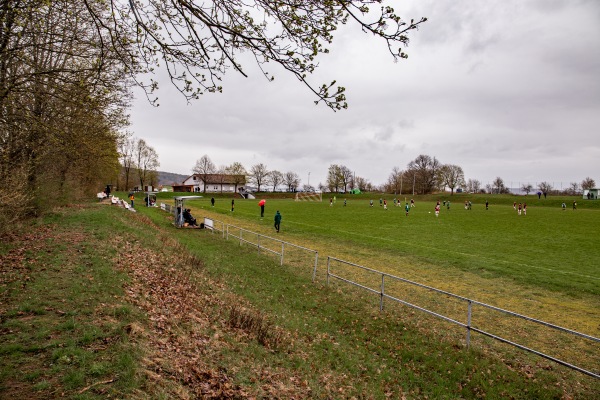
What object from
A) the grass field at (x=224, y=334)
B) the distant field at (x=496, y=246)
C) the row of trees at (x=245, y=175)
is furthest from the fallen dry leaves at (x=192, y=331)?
the row of trees at (x=245, y=175)

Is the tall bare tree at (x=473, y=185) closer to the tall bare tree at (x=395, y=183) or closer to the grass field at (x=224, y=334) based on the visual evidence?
the tall bare tree at (x=395, y=183)

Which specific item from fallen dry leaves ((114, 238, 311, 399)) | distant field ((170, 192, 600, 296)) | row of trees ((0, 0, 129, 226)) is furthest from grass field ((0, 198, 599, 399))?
row of trees ((0, 0, 129, 226))

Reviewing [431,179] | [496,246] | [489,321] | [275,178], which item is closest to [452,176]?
[431,179]

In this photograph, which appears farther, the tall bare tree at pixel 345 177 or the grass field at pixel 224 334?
the tall bare tree at pixel 345 177

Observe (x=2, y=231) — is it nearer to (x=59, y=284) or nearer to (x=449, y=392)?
(x=59, y=284)

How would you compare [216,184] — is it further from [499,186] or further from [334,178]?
[499,186]

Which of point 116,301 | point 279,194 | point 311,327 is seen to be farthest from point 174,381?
point 279,194

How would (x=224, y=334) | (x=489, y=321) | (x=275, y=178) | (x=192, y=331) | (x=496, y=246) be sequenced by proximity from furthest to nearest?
(x=275, y=178), (x=496, y=246), (x=489, y=321), (x=224, y=334), (x=192, y=331)

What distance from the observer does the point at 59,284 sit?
26.5 feet

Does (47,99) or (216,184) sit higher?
(47,99)

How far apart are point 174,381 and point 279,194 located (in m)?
106

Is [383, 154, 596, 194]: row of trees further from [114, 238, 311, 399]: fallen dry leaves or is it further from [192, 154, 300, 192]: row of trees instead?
[114, 238, 311, 399]: fallen dry leaves

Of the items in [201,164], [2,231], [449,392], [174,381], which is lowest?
[449,392]

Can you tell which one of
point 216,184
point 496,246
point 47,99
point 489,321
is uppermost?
point 47,99
